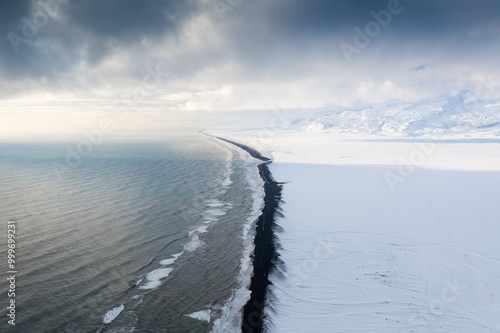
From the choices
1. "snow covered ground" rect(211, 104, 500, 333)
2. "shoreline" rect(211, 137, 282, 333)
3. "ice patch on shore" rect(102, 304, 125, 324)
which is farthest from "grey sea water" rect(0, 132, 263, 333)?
"snow covered ground" rect(211, 104, 500, 333)

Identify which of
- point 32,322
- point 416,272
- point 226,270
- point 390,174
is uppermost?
point 390,174

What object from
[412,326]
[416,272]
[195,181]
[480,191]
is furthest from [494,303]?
[195,181]

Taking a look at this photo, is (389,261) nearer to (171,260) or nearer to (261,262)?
(261,262)

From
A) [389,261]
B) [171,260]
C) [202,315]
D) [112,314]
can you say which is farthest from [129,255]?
[389,261]

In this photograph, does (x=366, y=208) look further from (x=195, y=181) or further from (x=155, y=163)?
(x=155, y=163)

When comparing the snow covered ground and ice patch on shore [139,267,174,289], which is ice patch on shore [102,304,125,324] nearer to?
ice patch on shore [139,267,174,289]

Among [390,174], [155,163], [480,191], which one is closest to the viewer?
[480,191]

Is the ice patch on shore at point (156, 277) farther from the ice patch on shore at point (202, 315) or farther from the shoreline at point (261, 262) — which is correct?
the shoreline at point (261, 262)
